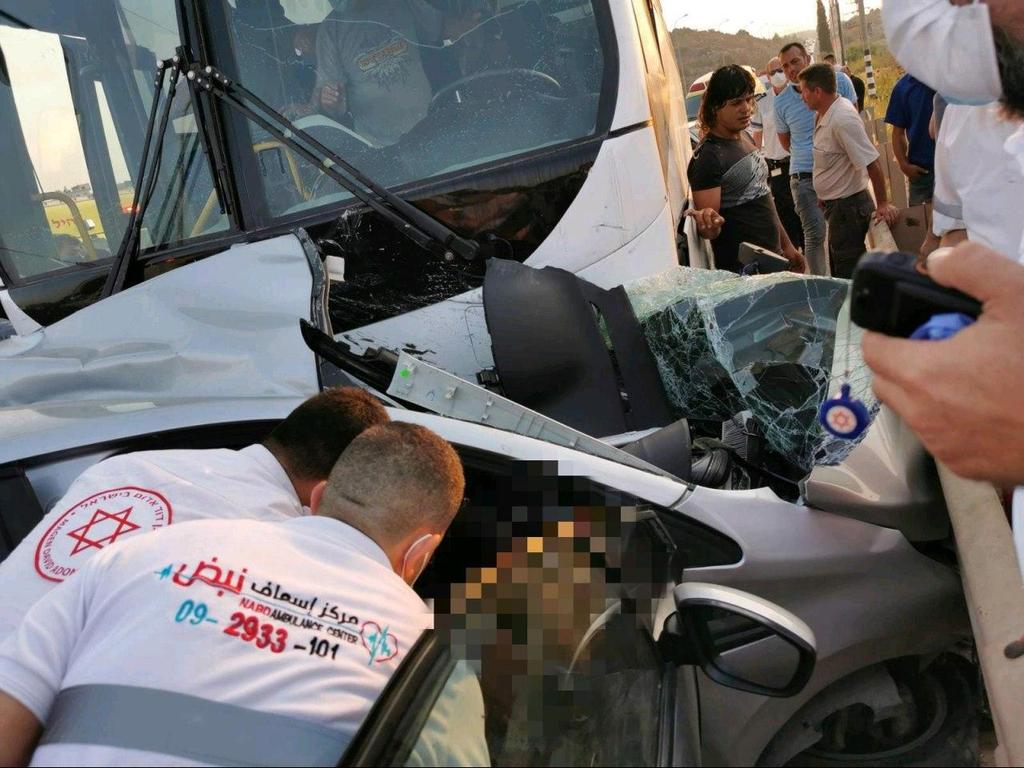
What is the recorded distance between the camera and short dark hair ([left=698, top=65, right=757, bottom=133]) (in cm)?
580

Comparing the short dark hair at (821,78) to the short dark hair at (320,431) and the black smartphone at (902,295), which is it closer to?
the short dark hair at (320,431)

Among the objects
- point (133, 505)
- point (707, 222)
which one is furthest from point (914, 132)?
point (133, 505)

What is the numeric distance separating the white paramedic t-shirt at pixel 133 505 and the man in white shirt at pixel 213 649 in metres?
0.51

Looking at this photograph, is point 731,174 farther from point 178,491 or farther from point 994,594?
point 178,491

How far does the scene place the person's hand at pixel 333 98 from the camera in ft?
13.6

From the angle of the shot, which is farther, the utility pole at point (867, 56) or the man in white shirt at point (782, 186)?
the utility pole at point (867, 56)

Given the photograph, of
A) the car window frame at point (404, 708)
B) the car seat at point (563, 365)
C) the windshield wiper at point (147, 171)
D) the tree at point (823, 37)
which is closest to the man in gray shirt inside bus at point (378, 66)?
the windshield wiper at point (147, 171)

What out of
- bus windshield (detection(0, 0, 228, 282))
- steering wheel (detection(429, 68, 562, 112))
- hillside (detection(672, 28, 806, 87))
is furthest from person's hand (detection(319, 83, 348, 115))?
hillside (detection(672, 28, 806, 87))

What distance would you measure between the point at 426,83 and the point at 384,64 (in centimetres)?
18

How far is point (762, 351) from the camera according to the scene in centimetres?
331

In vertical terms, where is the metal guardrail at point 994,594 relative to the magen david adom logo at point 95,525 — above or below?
below

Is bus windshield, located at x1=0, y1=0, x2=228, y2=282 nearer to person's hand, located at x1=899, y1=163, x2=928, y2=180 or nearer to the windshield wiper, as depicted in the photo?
the windshield wiper

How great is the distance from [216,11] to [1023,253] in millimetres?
3257

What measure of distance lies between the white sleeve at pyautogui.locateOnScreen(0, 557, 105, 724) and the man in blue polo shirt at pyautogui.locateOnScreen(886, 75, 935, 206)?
19.9 feet
